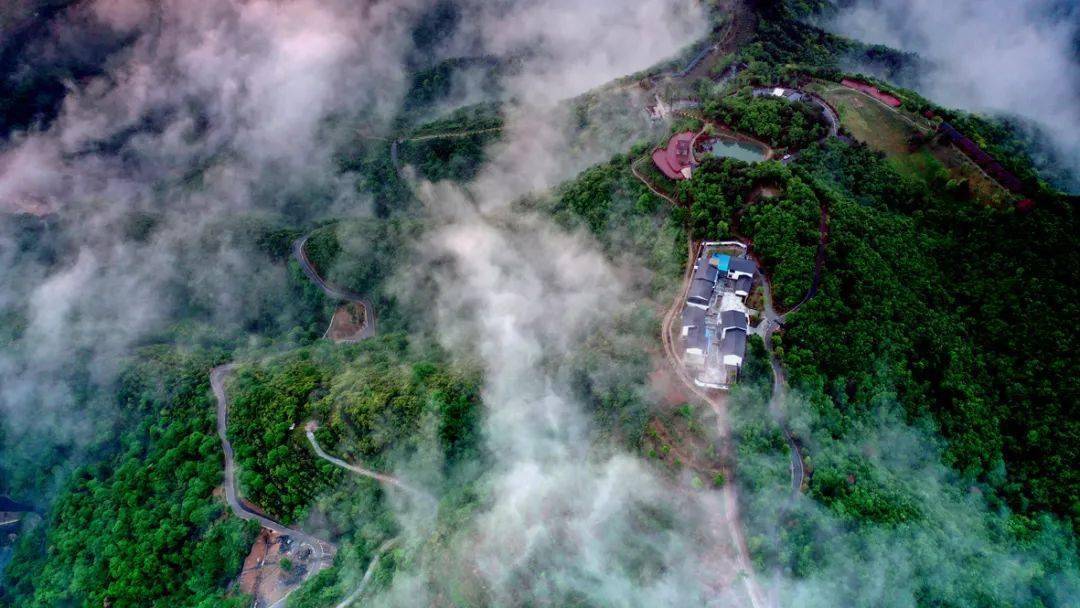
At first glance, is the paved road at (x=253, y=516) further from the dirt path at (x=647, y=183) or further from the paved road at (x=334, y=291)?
the dirt path at (x=647, y=183)

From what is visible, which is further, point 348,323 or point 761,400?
point 348,323

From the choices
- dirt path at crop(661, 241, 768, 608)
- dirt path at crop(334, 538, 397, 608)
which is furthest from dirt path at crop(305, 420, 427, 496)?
dirt path at crop(661, 241, 768, 608)

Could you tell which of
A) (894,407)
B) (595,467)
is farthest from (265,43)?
(894,407)

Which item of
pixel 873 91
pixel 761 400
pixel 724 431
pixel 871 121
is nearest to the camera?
pixel 724 431

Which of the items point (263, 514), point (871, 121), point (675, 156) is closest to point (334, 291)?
point (263, 514)

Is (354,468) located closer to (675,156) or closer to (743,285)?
(743,285)

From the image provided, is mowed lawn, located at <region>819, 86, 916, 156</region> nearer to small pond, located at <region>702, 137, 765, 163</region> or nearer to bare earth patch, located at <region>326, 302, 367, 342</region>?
Answer: small pond, located at <region>702, 137, 765, 163</region>

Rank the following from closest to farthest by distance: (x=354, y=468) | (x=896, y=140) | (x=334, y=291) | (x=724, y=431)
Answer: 1. (x=724, y=431)
2. (x=354, y=468)
3. (x=896, y=140)
4. (x=334, y=291)

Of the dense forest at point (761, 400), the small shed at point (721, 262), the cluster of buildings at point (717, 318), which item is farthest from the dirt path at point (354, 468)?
the small shed at point (721, 262)
